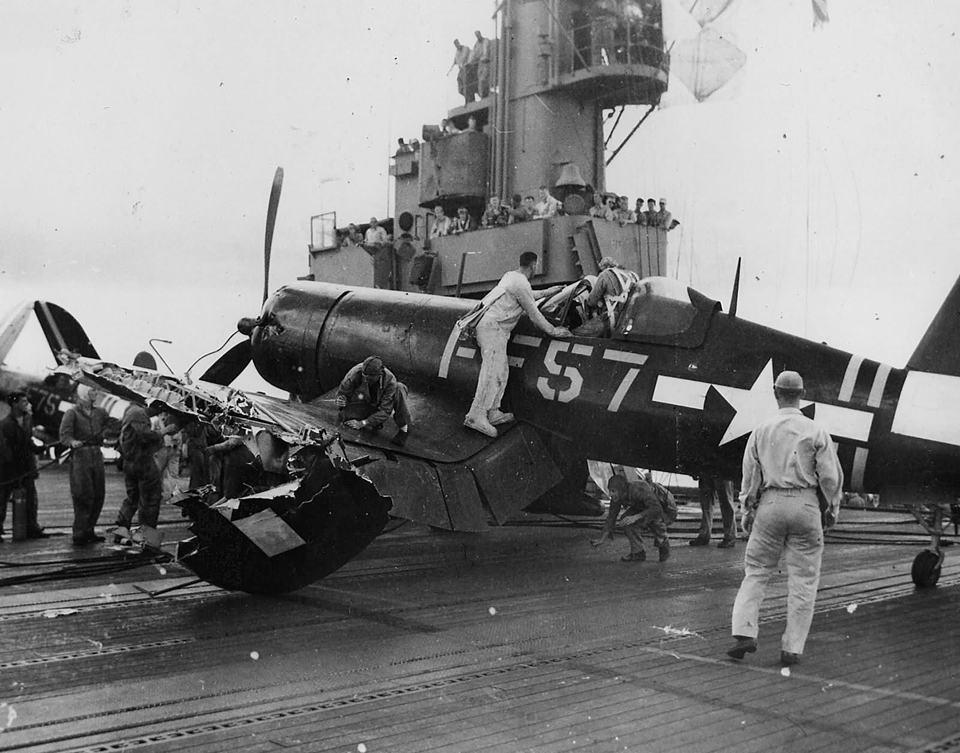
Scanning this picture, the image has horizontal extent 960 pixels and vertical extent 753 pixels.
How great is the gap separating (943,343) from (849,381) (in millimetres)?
648

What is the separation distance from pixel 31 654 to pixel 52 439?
15084 millimetres

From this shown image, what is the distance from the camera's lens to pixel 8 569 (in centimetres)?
738

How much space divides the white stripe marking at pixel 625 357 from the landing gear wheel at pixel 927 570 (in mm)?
2618

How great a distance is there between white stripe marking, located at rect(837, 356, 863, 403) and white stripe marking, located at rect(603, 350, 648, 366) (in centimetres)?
146

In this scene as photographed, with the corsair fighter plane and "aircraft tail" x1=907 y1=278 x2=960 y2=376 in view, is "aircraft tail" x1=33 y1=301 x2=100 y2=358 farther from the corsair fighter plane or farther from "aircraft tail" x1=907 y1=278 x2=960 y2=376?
"aircraft tail" x1=907 y1=278 x2=960 y2=376

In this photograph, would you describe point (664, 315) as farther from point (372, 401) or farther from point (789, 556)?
point (789, 556)

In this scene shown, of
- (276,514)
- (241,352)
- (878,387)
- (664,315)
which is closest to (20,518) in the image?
(241,352)

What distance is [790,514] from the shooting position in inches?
186

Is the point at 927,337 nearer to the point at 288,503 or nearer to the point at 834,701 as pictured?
the point at 834,701

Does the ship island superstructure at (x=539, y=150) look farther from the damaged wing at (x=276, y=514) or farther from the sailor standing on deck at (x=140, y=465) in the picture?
the damaged wing at (x=276, y=514)

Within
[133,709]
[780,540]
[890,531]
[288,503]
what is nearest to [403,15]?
→ [288,503]

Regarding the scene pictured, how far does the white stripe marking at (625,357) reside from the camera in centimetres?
718

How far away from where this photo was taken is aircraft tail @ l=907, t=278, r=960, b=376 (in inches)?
243

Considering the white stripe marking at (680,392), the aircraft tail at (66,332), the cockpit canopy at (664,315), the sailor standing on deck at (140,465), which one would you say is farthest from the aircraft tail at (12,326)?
the white stripe marking at (680,392)
